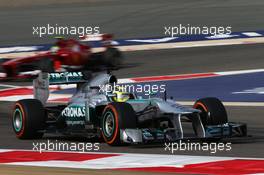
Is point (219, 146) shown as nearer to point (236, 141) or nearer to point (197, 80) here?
point (236, 141)

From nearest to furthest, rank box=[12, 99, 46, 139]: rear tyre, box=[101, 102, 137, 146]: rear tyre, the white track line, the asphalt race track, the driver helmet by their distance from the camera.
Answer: box=[101, 102, 137, 146]: rear tyre → the driver helmet → box=[12, 99, 46, 139]: rear tyre → the asphalt race track → the white track line

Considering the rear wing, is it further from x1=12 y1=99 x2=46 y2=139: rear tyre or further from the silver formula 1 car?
x1=12 y1=99 x2=46 y2=139: rear tyre

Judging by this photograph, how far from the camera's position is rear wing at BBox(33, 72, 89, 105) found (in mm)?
13773

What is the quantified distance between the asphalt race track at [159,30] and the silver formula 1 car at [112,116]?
0.73ft

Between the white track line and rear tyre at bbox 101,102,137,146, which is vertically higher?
the white track line

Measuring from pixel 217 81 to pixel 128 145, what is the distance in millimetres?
8026

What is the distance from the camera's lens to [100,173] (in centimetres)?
962

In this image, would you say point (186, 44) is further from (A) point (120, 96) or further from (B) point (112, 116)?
A: (B) point (112, 116)

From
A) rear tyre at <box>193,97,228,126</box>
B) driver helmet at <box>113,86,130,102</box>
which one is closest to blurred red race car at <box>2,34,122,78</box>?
driver helmet at <box>113,86,130,102</box>

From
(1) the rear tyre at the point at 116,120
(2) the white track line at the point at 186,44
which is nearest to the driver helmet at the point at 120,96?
(1) the rear tyre at the point at 116,120

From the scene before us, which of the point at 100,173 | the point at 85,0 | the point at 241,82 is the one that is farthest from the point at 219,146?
the point at 85,0

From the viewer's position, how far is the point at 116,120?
12031 mm

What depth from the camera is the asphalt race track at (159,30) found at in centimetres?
1416

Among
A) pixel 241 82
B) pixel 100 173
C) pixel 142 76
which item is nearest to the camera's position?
pixel 100 173
